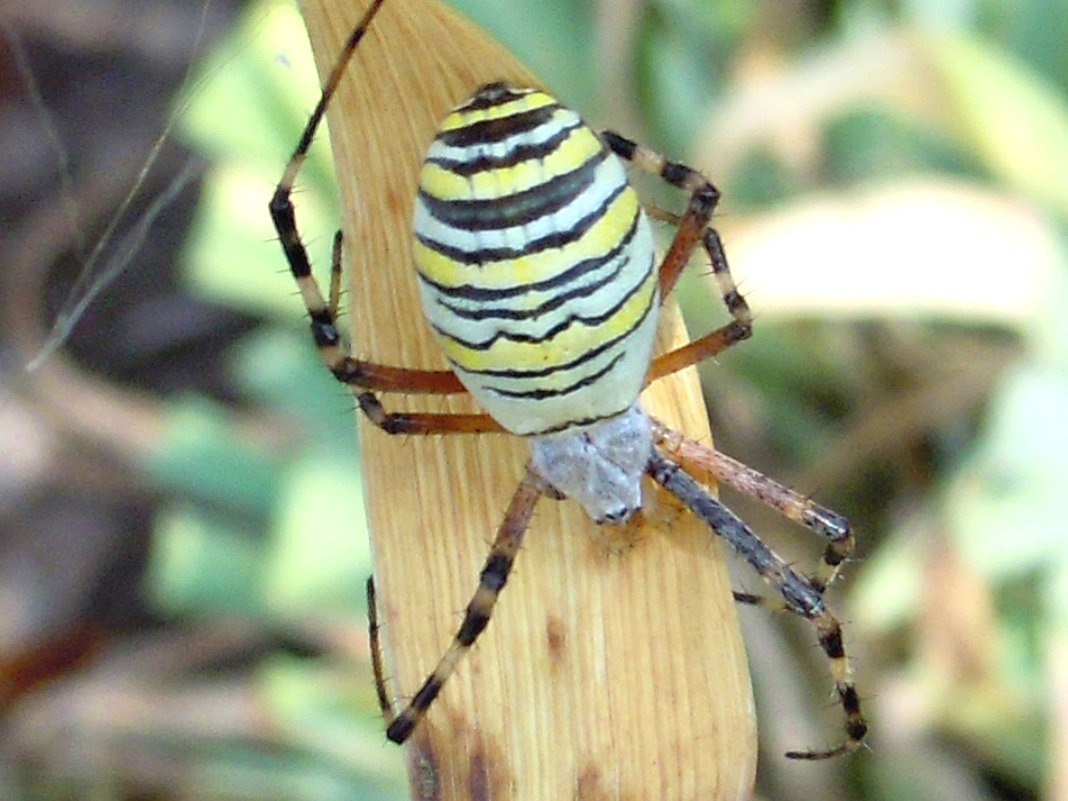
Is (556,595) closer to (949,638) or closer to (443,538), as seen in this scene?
(443,538)

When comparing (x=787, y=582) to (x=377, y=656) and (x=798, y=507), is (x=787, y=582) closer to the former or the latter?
(x=798, y=507)

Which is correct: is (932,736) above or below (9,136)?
below

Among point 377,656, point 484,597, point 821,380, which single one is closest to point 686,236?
point 484,597

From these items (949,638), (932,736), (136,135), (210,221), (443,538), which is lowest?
(932,736)

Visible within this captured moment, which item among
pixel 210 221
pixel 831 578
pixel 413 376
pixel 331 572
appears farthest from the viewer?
pixel 210 221

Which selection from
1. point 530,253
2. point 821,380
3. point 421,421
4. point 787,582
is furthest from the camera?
point 821,380

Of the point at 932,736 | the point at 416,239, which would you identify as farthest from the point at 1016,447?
the point at 416,239
